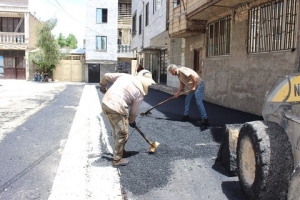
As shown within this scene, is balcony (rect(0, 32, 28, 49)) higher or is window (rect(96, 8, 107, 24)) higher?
window (rect(96, 8, 107, 24))

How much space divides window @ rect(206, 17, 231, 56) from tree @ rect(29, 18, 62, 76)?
844 inches

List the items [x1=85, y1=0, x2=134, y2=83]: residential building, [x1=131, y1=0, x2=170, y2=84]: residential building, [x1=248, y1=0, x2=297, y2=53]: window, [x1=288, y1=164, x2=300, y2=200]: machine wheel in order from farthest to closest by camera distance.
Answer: [x1=85, y1=0, x2=134, y2=83]: residential building → [x1=131, y1=0, x2=170, y2=84]: residential building → [x1=248, y1=0, x2=297, y2=53]: window → [x1=288, y1=164, x2=300, y2=200]: machine wheel

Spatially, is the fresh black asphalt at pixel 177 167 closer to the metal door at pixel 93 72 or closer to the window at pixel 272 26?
the window at pixel 272 26

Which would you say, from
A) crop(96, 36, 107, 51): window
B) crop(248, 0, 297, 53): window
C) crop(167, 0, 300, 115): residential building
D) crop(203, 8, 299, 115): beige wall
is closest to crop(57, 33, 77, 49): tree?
crop(96, 36, 107, 51): window

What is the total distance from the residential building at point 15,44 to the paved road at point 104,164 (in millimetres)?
26929

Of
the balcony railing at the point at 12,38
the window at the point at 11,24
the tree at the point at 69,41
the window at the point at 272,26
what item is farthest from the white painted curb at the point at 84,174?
the tree at the point at 69,41

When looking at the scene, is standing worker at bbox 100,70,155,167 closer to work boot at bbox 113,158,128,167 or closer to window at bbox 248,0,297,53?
work boot at bbox 113,158,128,167

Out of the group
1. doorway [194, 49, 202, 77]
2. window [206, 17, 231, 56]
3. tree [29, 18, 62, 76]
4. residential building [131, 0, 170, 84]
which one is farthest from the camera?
tree [29, 18, 62, 76]

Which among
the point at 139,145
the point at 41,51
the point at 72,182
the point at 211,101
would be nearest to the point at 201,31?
the point at 211,101

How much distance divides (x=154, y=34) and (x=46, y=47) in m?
14.9

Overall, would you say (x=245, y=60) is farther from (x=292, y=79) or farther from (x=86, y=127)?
(x=292, y=79)

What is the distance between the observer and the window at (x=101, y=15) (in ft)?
117

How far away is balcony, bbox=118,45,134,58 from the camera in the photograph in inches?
1538

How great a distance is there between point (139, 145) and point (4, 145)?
2275 mm
